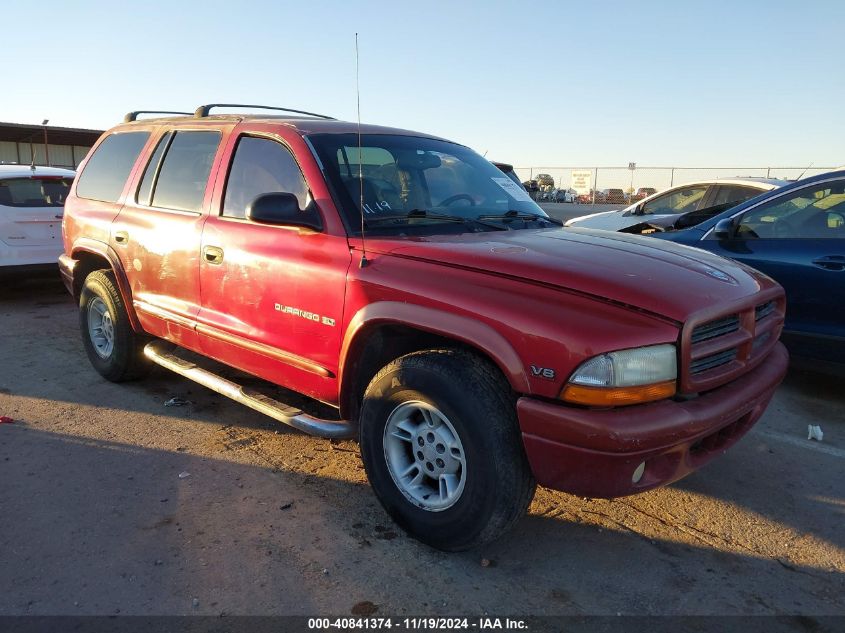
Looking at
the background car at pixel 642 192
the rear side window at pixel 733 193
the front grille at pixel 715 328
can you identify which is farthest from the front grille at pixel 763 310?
the background car at pixel 642 192

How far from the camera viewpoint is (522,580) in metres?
2.69

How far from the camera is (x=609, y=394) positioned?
2.37 meters

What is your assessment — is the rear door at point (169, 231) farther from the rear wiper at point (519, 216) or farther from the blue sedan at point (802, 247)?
the blue sedan at point (802, 247)

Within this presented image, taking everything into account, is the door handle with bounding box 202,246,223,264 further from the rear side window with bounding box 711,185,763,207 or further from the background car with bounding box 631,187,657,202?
the background car with bounding box 631,187,657,202

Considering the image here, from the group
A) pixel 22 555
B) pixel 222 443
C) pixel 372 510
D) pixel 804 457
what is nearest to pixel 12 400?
pixel 222 443

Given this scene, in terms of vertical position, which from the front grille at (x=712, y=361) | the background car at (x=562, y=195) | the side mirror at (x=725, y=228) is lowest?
the front grille at (x=712, y=361)

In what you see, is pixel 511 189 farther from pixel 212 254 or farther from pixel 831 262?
pixel 831 262

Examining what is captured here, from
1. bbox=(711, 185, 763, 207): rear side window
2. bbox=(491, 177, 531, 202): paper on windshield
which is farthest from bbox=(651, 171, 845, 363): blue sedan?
bbox=(711, 185, 763, 207): rear side window

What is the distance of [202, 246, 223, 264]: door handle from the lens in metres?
3.68

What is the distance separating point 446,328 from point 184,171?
2.52 m

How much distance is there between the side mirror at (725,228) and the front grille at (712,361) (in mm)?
2659

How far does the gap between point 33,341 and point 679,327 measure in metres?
6.03

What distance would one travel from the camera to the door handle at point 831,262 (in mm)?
4555

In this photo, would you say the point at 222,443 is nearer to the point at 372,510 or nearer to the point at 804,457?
the point at 372,510
